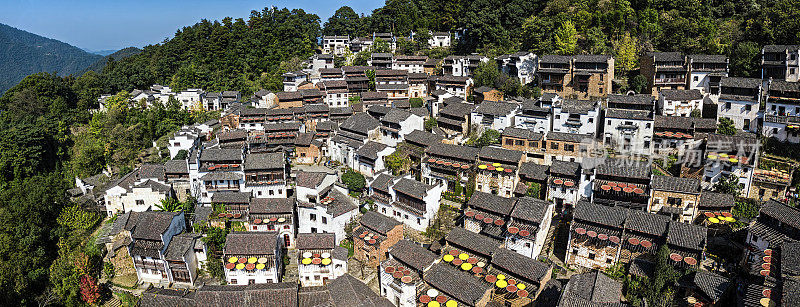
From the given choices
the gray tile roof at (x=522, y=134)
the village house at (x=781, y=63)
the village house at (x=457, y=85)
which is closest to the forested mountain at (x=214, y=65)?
the village house at (x=781, y=63)

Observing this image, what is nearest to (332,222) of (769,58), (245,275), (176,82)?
(245,275)

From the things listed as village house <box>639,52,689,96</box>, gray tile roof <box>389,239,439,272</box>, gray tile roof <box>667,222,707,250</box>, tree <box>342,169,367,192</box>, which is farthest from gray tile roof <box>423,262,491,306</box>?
village house <box>639,52,689,96</box>

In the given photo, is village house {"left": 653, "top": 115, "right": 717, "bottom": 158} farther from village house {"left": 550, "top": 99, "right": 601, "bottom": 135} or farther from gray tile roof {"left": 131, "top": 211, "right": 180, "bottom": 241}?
gray tile roof {"left": 131, "top": 211, "right": 180, "bottom": 241}

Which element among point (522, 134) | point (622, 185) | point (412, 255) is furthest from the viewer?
point (522, 134)

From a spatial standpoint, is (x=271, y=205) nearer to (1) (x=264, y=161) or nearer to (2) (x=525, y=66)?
(1) (x=264, y=161)

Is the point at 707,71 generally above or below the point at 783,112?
above

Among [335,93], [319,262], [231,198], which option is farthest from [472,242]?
[335,93]

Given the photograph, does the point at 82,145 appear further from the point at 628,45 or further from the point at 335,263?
the point at 628,45
